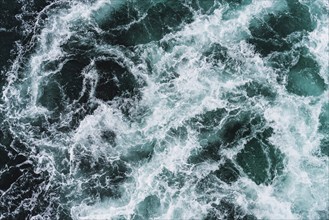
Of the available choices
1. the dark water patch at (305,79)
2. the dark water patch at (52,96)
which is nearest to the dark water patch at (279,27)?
the dark water patch at (305,79)

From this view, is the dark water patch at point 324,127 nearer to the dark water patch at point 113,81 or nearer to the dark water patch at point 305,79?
the dark water patch at point 305,79

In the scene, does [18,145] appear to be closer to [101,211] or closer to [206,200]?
[101,211]

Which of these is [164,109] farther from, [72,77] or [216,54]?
[72,77]

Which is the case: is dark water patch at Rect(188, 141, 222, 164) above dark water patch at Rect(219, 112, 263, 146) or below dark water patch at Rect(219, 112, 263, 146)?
below

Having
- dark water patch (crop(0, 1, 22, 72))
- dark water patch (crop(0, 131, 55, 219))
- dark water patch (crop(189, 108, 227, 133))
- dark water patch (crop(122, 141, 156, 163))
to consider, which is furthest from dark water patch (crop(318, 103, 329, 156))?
dark water patch (crop(0, 1, 22, 72))

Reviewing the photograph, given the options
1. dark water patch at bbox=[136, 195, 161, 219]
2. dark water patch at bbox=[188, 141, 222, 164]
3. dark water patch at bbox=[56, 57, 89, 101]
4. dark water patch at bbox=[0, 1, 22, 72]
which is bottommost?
dark water patch at bbox=[136, 195, 161, 219]

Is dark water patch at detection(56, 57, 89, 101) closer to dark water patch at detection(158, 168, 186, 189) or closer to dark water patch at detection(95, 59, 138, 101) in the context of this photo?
dark water patch at detection(95, 59, 138, 101)
